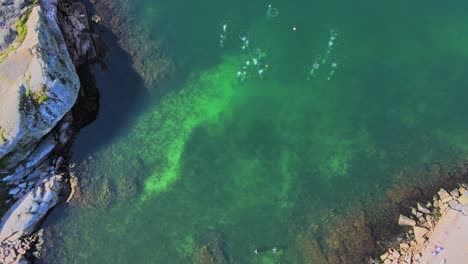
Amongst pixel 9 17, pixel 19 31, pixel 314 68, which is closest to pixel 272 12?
pixel 314 68

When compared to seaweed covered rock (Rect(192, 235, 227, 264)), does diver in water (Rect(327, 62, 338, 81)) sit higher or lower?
higher

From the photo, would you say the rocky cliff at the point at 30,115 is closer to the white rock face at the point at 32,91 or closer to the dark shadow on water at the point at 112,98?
the white rock face at the point at 32,91

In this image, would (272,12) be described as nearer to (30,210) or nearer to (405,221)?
(405,221)

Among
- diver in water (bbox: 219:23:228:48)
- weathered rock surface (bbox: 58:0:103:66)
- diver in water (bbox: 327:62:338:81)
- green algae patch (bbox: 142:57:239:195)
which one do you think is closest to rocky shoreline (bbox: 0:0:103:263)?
weathered rock surface (bbox: 58:0:103:66)

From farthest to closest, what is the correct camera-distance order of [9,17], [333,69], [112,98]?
[333,69]
[112,98]
[9,17]

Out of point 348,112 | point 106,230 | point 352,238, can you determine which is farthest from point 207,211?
point 348,112

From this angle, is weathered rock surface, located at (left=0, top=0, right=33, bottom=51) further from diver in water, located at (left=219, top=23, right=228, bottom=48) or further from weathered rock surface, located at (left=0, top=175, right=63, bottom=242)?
diver in water, located at (left=219, top=23, right=228, bottom=48)

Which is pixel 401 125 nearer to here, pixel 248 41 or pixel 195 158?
pixel 248 41
